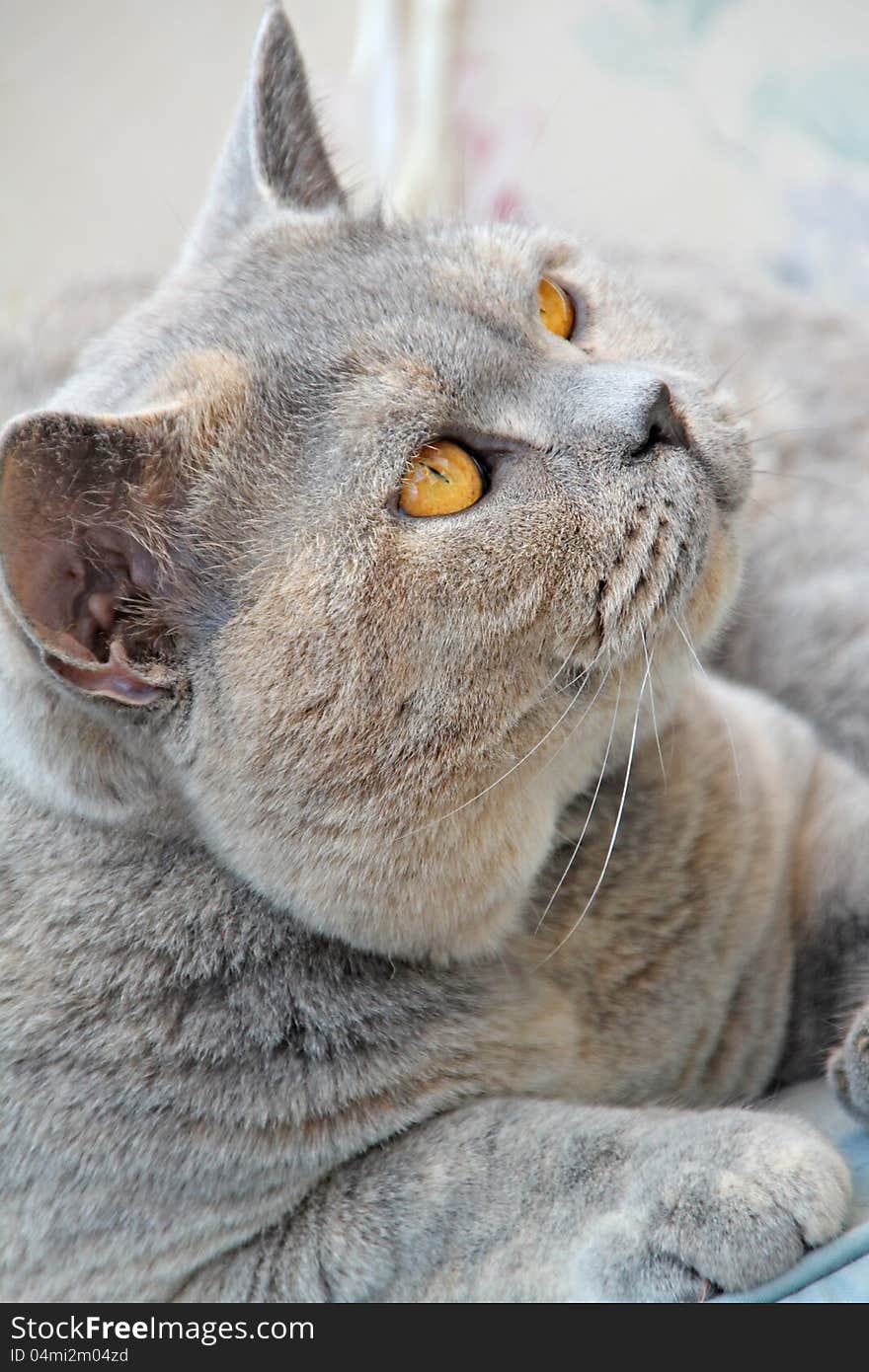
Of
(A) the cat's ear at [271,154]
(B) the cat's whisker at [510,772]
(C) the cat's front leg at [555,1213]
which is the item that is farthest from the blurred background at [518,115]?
(C) the cat's front leg at [555,1213]

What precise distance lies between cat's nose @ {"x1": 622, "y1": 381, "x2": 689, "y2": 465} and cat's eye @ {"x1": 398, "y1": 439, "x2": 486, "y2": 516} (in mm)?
123

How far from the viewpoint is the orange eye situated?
1.17 m

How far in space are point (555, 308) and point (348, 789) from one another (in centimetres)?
51

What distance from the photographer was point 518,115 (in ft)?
7.79

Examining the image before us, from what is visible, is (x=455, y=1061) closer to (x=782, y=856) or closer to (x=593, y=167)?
(x=782, y=856)

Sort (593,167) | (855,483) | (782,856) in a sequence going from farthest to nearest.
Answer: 1. (593,167)
2. (855,483)
3. (782,856)

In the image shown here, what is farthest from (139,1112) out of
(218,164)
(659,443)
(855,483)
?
(855,483)

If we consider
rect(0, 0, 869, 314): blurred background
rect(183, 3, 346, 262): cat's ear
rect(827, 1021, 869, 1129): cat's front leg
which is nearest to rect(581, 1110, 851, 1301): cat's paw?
rect(827, 1021, 869, 1129): cat's front leg

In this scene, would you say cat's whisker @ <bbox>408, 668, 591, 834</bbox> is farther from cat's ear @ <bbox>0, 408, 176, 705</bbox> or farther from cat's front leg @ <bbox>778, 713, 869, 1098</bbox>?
cat's front leg @ <bbox>778, 713, 869, 1098</bbox>

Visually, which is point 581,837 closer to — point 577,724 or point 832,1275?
point 577,724

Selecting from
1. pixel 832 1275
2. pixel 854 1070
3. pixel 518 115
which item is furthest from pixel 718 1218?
pixel 518 115

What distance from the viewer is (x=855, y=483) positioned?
6.16ft

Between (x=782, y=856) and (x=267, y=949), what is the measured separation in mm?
599

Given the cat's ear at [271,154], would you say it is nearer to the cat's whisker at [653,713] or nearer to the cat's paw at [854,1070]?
the cat's whisker at [653,713]
